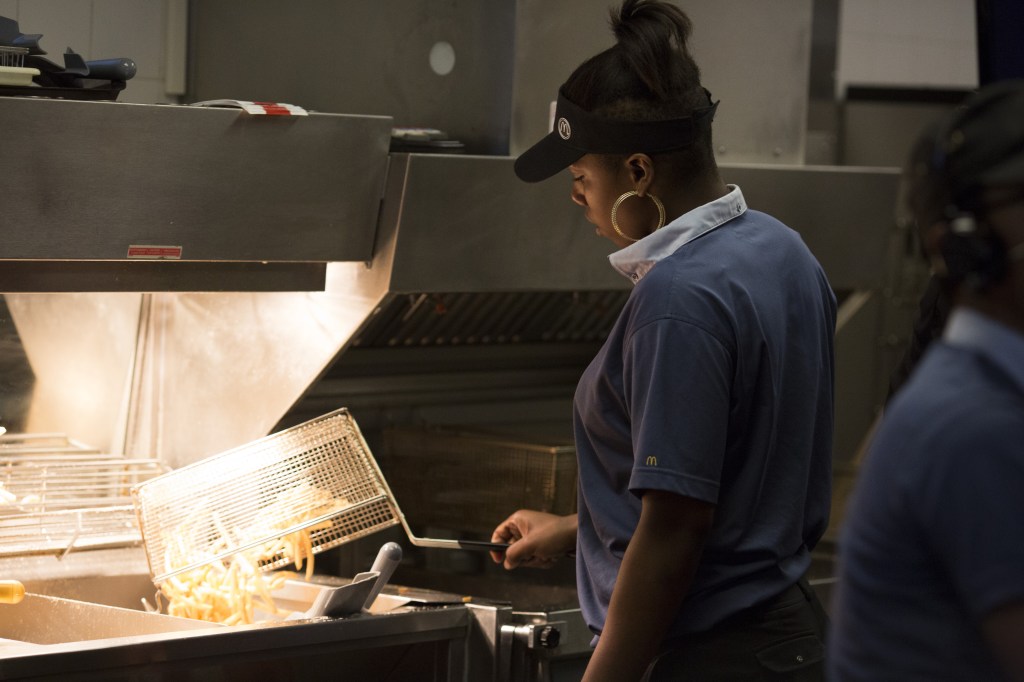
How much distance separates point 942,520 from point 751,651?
0.73m

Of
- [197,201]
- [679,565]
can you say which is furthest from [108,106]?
[679,565]

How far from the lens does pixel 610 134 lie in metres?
1.53

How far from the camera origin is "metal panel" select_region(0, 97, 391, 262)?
176 centimetres

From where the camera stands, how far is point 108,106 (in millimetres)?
1793

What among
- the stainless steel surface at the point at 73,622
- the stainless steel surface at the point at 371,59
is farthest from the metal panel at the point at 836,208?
the stainless steel surface at the point at 73,622

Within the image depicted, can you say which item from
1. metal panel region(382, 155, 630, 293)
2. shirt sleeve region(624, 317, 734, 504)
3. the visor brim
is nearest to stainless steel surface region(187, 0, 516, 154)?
metal panel region(382, 155, 630, 293)

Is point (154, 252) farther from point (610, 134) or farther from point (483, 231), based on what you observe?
point (610, 134)

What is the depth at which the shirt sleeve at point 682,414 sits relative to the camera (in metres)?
1.42

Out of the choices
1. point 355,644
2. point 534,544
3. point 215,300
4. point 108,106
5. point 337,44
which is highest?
point 337,44

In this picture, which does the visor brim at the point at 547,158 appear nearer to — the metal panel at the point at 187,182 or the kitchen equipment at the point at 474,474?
the metal panel at the point at 187,182

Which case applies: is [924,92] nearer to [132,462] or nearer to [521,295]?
[521,295]

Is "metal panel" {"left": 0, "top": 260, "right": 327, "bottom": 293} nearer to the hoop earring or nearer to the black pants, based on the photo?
the hoop earring

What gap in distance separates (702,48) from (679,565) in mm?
1393

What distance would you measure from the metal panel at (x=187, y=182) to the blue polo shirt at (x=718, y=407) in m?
0.60
